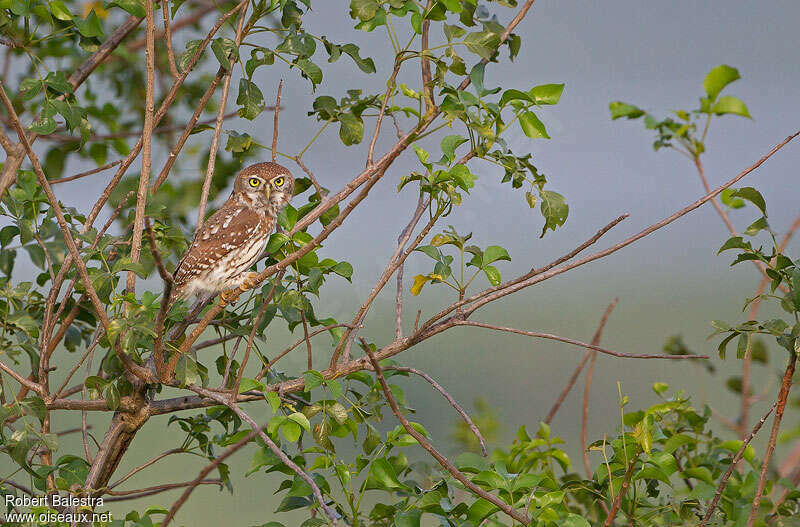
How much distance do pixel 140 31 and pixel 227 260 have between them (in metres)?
0.86

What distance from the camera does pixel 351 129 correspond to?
1.77 m

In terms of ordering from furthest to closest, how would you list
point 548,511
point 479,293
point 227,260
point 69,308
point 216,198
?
point 227,260, point 216,198, point 69,308, point 479,293, point 548,511

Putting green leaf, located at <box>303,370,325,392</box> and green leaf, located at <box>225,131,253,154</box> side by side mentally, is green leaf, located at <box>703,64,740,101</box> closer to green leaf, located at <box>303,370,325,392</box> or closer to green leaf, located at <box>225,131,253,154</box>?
green leaf, located at <box>225,131,253,154</box>

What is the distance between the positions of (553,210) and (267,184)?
3.57ft

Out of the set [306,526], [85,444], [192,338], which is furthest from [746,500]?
[85,444]

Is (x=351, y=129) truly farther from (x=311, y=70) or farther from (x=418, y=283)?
(x=418, y=283)

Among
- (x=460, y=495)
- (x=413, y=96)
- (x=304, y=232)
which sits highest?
(x=413, y=96)

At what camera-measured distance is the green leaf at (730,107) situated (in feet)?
6.27

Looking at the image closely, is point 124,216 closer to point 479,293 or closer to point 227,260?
point 227,260

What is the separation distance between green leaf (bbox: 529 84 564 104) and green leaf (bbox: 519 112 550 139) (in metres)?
0.03

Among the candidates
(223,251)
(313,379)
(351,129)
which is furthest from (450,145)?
(223,251)

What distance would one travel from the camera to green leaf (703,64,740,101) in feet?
6.16

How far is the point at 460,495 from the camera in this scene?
1.76m

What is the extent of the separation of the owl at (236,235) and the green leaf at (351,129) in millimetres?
439
